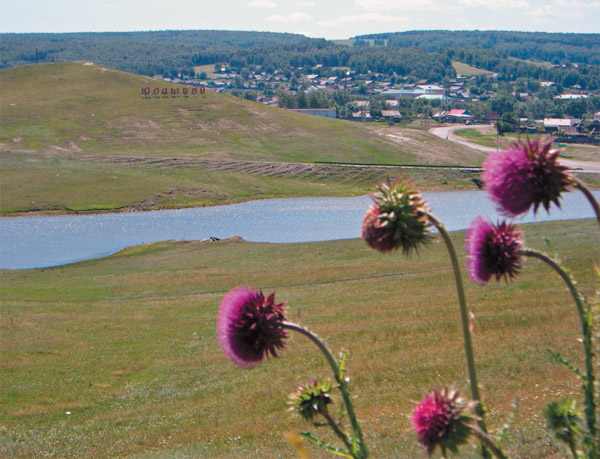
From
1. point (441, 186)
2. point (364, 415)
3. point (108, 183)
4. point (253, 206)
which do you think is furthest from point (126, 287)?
point (441, 186)

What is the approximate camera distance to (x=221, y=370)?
21.2m

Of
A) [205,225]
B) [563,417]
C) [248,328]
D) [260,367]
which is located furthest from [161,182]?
[563,417]

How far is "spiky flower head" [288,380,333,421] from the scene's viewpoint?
4.52 meters

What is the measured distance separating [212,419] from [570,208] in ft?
210

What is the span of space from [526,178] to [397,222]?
0.72 metres

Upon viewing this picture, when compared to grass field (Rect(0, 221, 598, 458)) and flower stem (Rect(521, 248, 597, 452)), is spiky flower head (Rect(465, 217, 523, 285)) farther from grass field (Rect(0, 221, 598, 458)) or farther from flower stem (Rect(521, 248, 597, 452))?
grass field (Rect(0, 221, 598, 458))

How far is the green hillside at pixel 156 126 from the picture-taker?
113062mm

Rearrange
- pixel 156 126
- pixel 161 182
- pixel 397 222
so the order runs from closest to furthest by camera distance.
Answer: pixel 397 222
pixel 161 182
pixel 156 126

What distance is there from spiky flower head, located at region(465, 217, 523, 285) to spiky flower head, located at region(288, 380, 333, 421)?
126 centimetres

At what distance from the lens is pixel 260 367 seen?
19.9 metres

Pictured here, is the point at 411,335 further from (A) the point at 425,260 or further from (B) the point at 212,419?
(A) the point at 425,260

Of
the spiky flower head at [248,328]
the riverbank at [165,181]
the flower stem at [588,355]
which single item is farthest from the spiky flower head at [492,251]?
the riverbank at [165,181]

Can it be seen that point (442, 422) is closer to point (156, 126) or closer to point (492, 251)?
point (492, 251)

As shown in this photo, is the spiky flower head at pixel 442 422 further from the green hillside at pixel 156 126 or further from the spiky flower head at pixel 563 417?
the green hillside at pixel 156 126
